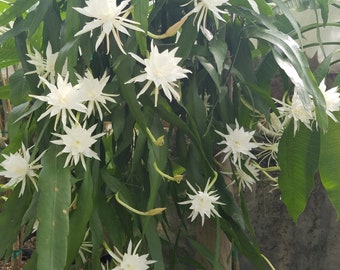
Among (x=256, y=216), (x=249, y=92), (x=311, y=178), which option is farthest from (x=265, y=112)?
(x=256, y=216)

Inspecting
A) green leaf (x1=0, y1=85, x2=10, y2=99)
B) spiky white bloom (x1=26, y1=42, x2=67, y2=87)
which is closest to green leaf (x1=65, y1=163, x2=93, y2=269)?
spiky white bloom (x1=26, y1=42, x2=67, y2=87)

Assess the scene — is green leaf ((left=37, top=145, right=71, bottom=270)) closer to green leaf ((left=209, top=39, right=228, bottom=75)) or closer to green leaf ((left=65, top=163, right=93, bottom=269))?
green leaf ((left=65, top=163, right=93, bottom=269))

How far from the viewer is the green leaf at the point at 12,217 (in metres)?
0.56

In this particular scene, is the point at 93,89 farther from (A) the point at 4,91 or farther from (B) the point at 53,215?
(A) the point at 4,91

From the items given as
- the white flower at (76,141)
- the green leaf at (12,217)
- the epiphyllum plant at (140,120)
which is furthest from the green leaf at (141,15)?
the green leaf at (12,217)

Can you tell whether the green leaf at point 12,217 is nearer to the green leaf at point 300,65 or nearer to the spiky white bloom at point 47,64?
the spiky white bloom at point 47,64

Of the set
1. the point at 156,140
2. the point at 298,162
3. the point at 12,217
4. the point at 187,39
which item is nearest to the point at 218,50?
the point at 187,39

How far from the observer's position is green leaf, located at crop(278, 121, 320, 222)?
0.67 meters

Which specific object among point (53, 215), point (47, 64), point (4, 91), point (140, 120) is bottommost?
point (53, 215)

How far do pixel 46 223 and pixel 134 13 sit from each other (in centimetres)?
26

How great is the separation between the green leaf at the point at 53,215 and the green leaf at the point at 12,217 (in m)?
0.11

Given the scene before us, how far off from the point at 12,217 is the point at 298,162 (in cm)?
45

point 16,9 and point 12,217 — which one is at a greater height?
point 16,9

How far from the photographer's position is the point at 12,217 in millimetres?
580
